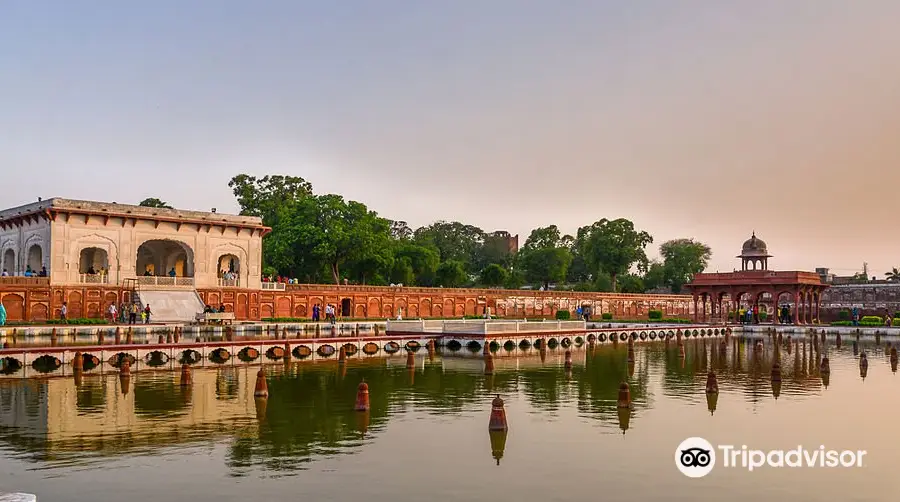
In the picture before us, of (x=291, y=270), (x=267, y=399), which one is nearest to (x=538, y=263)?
(x=291, y=270)

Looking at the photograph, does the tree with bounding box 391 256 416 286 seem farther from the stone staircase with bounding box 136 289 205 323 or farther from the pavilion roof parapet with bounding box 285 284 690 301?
the stone staircase with bounding box 136 289 205 323

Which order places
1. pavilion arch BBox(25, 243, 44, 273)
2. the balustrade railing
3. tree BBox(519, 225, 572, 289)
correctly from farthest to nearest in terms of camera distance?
tree BBox(519, 225, 572, 289), pavilion arch BBox(25, 243, 44, 273), the balustrade railing

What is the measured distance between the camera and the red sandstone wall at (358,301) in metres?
48.3

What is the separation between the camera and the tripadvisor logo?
14789 mm

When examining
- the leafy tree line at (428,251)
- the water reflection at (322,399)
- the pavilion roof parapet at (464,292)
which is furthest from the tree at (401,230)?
the water reflection at (322,399)

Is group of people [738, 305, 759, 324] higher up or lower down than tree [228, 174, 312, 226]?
lower down

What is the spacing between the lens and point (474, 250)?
125 m

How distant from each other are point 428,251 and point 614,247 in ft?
90.3

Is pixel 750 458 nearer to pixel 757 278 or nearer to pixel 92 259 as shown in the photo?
pixel 92 259

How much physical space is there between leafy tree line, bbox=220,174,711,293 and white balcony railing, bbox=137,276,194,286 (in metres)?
13.9

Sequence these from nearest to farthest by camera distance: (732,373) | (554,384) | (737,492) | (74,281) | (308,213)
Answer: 1. (737,492)
2. (554,384)
3. (732,373)
4. (74,281)
5. (308,213)

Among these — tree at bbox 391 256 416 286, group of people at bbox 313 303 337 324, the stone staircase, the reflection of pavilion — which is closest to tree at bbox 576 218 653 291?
tree at bbox 391 256 416 286

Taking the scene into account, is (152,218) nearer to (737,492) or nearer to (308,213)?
(308,213)

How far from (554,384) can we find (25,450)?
15856 mm
